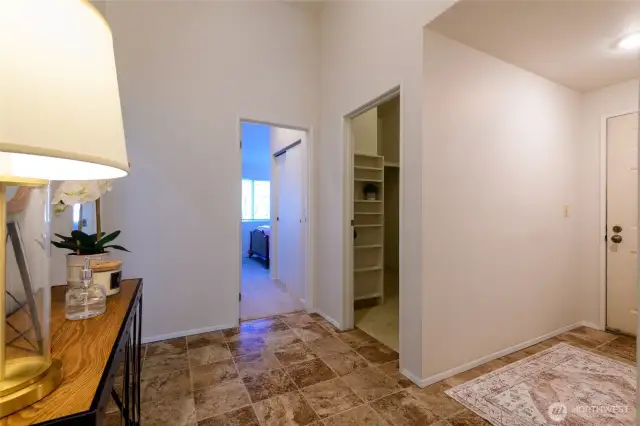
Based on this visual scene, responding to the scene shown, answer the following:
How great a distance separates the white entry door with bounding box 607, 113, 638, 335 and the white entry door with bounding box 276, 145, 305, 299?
3.11m

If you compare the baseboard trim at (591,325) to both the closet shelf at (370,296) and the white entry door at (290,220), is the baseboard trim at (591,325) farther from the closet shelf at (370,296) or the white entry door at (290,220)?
the white entry door at (290,220)

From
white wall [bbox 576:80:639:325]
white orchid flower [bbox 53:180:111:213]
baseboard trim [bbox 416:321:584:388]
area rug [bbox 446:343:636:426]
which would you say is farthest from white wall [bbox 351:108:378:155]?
white orchid flower [bbox 53:180:111:213]

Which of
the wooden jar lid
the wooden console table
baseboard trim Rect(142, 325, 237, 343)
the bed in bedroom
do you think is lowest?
baseboard trim Rect(142, 325, 237, 343)

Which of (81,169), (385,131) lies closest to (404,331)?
(81,169)

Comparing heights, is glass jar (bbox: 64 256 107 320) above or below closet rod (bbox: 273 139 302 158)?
below

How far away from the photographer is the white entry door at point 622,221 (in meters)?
2.59

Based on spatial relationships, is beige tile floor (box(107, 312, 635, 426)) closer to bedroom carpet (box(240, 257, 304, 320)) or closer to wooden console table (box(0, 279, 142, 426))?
bedroom carpet (box(240, 257, 304, 320))

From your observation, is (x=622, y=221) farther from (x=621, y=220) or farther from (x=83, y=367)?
(x=83, y=367)

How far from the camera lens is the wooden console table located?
0.48 metres

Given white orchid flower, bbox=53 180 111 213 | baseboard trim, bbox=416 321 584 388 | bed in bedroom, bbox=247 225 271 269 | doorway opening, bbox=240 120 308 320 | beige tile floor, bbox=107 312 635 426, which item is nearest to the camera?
white orchid flower, bbox=53 180 111 213

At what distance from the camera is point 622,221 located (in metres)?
2.67

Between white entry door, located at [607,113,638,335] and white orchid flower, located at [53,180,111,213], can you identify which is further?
white entry door, located at [607,113,638,335]

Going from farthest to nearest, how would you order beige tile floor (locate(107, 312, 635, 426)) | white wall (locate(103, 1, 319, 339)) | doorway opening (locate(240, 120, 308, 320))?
A: doorway opening (locate(240, 120, 308, 320)), white wall (locate(103, 1, 319, 339)), beige tile floor (locate(107, 312, 635, 426))

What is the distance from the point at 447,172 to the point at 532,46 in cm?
112
